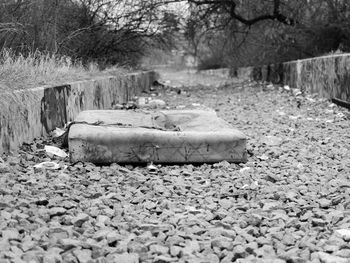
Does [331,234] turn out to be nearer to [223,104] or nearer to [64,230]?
[64,230]

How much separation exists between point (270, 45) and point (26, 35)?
9.53m

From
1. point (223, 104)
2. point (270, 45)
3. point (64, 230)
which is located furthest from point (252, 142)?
point (270, 45)

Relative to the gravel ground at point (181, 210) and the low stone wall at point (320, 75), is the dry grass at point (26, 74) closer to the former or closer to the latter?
the gravel ground at point (181, 210)

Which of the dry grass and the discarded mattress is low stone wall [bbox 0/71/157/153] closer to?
the dry grass

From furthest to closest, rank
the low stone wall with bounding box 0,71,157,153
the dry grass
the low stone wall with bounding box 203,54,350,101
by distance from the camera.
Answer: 1. the low stone wall with bounding box 203,54,350,101
2. the dry grass
3. the low stone wall with bounding box 0,71,157,153

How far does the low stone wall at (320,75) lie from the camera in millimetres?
7152

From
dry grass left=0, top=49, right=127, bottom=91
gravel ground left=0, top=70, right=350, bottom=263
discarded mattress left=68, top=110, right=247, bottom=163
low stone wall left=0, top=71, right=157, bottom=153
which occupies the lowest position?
gravel ground left=0, top=70, right=350, bottom=263

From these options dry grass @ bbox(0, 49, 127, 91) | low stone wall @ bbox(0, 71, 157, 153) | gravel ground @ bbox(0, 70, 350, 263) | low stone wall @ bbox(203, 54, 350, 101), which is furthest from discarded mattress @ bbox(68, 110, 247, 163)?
low stone wall @ bbox(203, 54, 350, 101)

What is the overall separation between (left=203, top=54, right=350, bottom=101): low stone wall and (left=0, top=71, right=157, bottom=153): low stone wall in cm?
312

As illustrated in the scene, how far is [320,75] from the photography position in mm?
8305

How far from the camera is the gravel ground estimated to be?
204cm

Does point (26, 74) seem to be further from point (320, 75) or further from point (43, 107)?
Result: point (320, 75)

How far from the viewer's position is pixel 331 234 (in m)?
2.30

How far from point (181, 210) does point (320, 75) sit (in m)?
6.22
